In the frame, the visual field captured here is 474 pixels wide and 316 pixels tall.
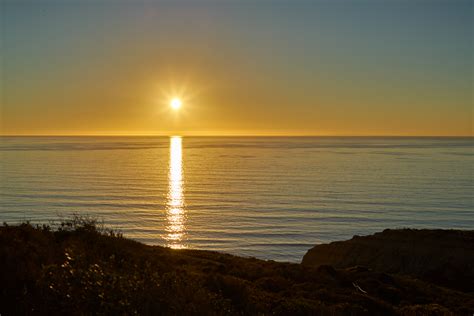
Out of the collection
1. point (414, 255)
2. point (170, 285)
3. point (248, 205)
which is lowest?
point (414, 255)

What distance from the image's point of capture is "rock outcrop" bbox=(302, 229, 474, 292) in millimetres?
17750

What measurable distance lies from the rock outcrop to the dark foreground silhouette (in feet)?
11.9

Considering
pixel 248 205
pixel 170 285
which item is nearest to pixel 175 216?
pixel 248 205

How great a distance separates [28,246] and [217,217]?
27.0 meters

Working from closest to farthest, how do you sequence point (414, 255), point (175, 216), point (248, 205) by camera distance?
point (414, 255) < point (175, 216) < point (248, 205)

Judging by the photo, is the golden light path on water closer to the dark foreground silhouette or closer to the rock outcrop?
the rock outcrop

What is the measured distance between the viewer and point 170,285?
28.8 ft

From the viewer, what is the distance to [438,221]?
3566 cm

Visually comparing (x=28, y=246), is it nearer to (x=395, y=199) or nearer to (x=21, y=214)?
(x=21, y=214)

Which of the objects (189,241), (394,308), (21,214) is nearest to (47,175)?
(21,214)

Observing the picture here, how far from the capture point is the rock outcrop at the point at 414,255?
17.8 metres

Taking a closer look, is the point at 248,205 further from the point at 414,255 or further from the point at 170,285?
the point at 170,285

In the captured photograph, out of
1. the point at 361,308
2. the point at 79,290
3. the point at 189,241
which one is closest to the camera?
the point at 79,290

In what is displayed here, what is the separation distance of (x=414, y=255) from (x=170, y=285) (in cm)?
1358
